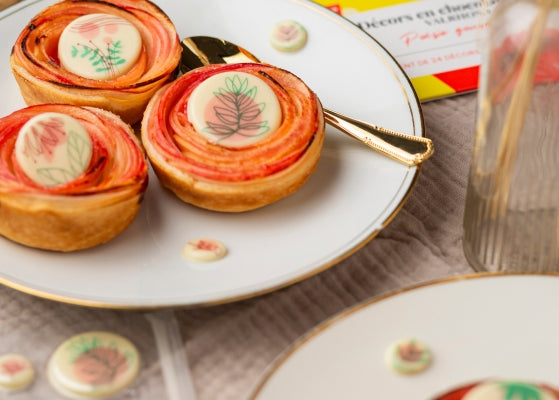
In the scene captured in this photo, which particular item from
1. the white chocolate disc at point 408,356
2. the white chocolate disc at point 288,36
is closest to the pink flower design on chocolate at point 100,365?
the white chocolate disc at point 408,356

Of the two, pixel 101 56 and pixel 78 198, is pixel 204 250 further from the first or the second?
pixel 101 56

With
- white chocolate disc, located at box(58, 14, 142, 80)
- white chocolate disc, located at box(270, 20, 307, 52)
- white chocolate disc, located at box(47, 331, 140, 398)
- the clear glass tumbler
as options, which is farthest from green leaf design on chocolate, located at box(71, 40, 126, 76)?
the clear glass tumbler

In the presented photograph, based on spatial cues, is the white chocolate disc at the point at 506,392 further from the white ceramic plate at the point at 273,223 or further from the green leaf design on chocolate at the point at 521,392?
the white ceramic plate at the point at 273,223

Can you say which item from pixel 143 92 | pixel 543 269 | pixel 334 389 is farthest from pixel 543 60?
pixel 143 92

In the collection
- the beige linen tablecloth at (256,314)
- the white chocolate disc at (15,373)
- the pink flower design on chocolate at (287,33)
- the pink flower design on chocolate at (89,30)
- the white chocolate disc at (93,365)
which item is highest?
the pink flower design on chocolate at (89,30)

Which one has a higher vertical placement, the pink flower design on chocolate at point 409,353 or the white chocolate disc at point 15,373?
the pink flower design on chocolate at point 409,353

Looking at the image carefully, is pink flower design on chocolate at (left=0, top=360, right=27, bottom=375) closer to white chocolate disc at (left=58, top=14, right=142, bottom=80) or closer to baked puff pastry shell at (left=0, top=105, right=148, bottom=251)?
baked puff pastry shell at (left=0, top=105, right=148, bottom=251)

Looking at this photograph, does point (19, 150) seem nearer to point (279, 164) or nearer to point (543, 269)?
point (279, 164)
